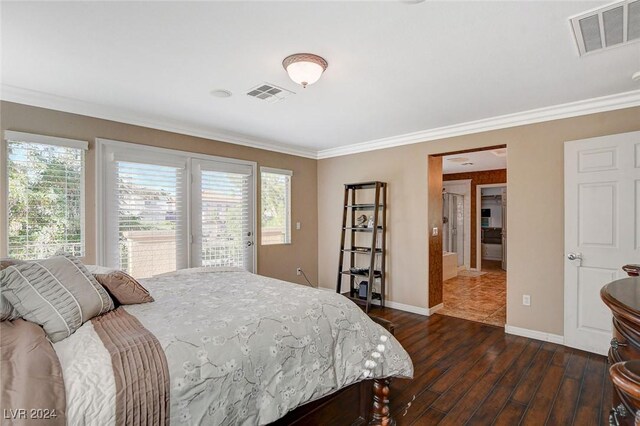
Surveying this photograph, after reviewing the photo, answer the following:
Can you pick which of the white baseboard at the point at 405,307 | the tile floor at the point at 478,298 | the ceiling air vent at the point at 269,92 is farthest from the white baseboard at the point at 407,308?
the ceiling air vent at the point at 269,92

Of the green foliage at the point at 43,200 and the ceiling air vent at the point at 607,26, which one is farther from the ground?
the ceiling air vent at the point at 607,26

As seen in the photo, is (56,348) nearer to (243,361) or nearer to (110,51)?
(243,361)

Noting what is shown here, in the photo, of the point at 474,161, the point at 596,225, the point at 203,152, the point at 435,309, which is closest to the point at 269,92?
the point at 203,152

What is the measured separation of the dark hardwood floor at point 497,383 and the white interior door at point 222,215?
2416 millimetres

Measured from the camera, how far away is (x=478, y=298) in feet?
17.1

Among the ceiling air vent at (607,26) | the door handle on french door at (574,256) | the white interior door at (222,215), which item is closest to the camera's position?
the ceiling air vent at (607,26)

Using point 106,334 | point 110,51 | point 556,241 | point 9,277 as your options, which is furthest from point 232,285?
point 556,241

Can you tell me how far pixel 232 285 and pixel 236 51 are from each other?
1.72m

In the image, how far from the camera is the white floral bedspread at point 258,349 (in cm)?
132

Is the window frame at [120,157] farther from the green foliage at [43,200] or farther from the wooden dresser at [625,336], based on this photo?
the wooden dresser at [625,336]

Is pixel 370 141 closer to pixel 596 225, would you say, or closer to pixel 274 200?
pixel 274 200

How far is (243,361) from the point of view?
4.75 ft

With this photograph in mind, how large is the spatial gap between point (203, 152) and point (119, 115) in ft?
3.32

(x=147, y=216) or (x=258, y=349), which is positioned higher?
(x=147, y=216)
